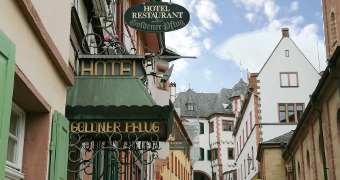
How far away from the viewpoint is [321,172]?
22.6m

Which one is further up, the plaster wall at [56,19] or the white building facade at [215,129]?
the white building facade at [215,129]

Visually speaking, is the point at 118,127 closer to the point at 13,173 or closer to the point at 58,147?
the point at 58,147

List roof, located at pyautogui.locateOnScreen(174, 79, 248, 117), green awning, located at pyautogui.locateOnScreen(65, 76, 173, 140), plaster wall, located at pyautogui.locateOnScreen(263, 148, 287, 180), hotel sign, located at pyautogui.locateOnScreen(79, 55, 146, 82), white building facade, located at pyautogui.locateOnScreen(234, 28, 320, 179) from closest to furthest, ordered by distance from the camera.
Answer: green awning, located at pyautogui.locateOnScreen(65, 76, 173, 140) < hotel sign, located at pyautogui.locateOnScreen(79, 55, 146, 82) < plaster wall, located at pyautogui.locateOnScreen(263, 148, 287, 180) < white building facade, located at pyautogui.locateOnScreen(234, 28, 320, 179) < roof, located at pyautogui.locateOnScreen(174, 79, 248, 117)

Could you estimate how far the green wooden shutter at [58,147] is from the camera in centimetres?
697

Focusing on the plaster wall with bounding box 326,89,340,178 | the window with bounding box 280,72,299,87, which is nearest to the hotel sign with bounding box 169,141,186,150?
the window with bounding box 280,72,299,87

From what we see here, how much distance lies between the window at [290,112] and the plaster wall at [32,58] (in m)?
34.8

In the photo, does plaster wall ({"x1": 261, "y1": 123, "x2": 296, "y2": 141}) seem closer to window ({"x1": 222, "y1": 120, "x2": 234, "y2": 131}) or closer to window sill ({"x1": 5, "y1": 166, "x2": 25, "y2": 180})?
window sill ({"x1": 5, "y1": 166, "x2": 25, "y2": 180})

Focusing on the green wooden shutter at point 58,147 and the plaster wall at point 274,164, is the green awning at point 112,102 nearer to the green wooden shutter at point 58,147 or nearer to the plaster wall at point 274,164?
the green wooden shutter at point 58,147

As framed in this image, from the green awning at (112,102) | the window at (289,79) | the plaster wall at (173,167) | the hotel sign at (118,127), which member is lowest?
the hotel sign at (118,127)

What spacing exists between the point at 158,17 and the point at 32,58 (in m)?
4.79

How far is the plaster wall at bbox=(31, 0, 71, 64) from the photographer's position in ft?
22.5

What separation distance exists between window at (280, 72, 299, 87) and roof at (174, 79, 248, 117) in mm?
36722

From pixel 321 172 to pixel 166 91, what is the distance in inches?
403

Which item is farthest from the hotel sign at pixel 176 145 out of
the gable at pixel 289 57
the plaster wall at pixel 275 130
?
the gable at pixel 289 57
